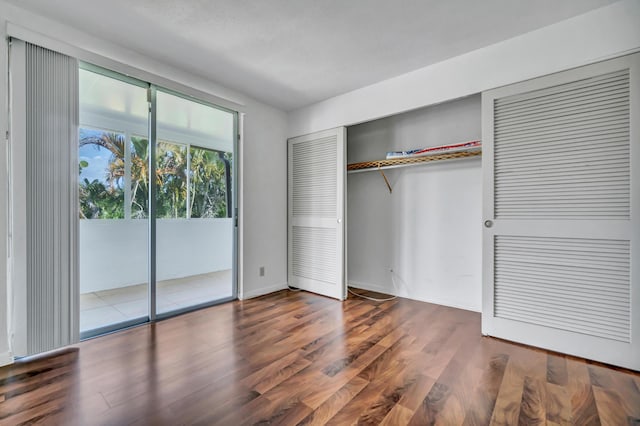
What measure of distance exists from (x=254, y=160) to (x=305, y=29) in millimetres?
1796

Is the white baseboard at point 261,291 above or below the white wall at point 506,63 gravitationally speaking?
below

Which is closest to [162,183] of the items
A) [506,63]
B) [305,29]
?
[305,29]

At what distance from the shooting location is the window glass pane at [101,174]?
2.47 metres

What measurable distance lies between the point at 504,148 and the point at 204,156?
299cm

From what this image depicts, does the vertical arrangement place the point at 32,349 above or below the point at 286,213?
below

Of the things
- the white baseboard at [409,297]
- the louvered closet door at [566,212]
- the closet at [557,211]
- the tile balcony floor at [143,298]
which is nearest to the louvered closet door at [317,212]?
the white baseboard at [409,297]

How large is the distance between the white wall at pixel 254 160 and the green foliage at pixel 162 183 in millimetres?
Result: 364

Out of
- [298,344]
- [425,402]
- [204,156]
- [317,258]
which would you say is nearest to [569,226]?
[425,402]

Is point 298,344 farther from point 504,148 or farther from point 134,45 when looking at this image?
point 134,45

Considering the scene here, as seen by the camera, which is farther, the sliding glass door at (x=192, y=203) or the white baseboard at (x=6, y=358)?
the sliding glass door at (x=192, y=203)

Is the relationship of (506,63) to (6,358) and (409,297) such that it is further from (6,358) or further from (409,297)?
(6,358)

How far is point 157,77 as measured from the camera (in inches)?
110

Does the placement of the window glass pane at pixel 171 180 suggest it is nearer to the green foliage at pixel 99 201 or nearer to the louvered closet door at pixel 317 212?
the green foliage at pixel 99 201

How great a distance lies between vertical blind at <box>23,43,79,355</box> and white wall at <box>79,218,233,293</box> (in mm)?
192
